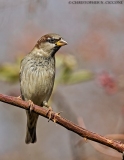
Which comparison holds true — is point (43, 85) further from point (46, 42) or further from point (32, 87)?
point (46, 42)

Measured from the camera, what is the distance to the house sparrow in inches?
138

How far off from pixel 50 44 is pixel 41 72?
9.6 inches

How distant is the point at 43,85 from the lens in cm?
352

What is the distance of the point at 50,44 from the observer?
3609 millimetres

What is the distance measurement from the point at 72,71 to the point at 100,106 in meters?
1.56

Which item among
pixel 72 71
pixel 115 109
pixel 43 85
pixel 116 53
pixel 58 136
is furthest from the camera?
pixel 58 136

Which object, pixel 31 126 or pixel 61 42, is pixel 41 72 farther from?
pixel 31 126

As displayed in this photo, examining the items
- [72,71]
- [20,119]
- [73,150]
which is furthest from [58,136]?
[72,71]

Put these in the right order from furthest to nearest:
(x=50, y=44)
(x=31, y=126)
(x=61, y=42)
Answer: (x=31, y=126), (x=50, y=44), (x=61, y=42)

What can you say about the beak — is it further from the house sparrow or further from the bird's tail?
the bird's tail

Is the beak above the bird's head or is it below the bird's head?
below

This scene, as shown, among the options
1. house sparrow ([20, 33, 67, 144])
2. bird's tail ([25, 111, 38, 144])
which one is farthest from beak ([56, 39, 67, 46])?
bird's tail ([25, 111, 38, 144])

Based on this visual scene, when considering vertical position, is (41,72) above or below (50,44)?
below

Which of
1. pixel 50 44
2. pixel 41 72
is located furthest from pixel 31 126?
pixel 50 44
